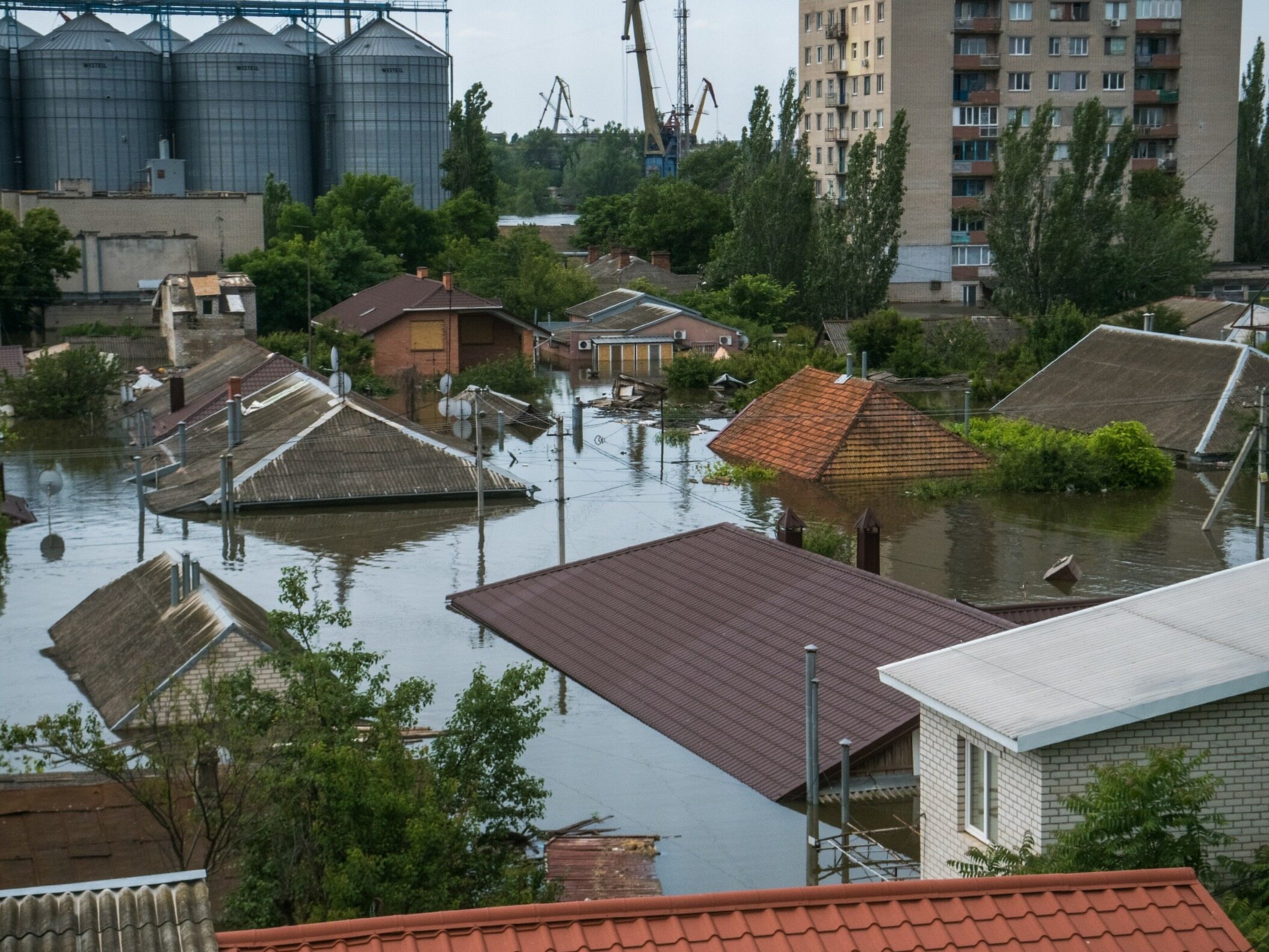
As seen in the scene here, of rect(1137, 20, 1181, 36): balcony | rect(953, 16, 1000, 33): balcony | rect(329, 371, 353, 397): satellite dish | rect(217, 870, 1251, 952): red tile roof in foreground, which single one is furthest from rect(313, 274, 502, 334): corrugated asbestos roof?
rect(217, 870, 1251, 952): red tile roof in foreground

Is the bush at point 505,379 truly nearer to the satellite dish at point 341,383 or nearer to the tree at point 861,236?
the tree at point 861,236

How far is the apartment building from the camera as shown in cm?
7038

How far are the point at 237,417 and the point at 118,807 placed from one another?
2181cm

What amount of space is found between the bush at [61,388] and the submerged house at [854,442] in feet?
59.1

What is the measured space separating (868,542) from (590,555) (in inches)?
275

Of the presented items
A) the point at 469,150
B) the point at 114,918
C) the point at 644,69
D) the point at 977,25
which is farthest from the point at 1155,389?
the point at 644,69

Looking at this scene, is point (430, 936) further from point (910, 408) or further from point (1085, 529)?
point (910, 408)

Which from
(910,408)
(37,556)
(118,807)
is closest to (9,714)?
(118,807)

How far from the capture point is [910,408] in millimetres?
37281

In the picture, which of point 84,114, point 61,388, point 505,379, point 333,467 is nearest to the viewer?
point 333,467

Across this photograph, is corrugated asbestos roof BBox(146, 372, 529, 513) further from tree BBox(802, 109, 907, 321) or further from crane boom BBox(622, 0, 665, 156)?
crane boom BBox(622, 0, 665, 156)

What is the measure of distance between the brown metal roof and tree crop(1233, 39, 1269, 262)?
60599mm

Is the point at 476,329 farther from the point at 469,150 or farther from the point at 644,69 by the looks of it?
the point at 644,69

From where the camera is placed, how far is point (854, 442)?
Result: 120 ft
